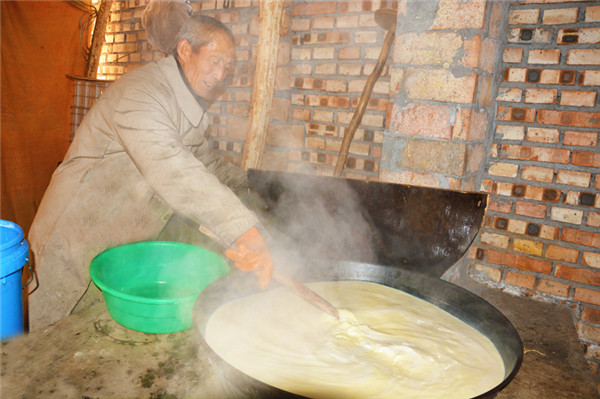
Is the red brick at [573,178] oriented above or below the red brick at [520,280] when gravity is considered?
above

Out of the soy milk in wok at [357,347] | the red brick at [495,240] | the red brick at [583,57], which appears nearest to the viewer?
the soy milk in wok at [357,347]

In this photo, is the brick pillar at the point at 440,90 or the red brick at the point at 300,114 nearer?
the brick pillar at the point at 440,90

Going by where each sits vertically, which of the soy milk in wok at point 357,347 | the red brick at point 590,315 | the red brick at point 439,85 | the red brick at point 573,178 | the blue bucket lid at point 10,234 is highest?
the red brick at point 439,85

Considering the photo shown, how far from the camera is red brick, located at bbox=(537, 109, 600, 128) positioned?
206cm

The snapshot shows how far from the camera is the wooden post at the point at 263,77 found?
2.53 meters

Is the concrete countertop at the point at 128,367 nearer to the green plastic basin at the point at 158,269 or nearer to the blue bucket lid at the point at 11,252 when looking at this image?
the green plastic basin at the point at 158,269

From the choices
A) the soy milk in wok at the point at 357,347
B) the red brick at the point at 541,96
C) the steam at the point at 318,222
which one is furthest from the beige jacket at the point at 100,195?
the red brick at the point at 541,96

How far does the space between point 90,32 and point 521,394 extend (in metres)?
5.85

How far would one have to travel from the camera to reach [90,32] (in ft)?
16.7

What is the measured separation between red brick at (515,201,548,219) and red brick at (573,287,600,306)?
46 centimetres

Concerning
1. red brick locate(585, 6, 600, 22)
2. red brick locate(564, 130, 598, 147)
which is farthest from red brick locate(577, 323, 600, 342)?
red brick locate(585, 6, 600, 22)

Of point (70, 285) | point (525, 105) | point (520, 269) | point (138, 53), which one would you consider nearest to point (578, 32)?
point (525, 105)

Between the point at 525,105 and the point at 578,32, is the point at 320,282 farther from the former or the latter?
the point at 578,32

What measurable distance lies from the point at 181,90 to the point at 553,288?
7.67 ft
